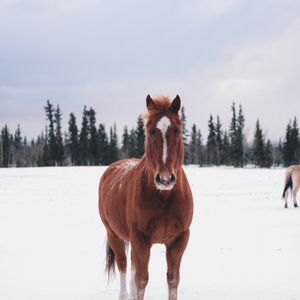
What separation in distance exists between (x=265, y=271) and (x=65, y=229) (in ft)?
18.6

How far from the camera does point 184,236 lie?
3.82 metres

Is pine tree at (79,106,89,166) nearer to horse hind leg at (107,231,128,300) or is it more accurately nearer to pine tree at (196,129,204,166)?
pine tree at (196,129,204,166)

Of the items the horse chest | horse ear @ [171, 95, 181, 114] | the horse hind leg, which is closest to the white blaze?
horse ear @ [171, 95, 181, 114]

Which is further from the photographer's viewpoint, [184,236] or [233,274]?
[233,274]

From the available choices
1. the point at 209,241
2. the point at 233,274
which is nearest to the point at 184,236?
the point at 233,274

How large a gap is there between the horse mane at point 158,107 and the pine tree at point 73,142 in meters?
64.2

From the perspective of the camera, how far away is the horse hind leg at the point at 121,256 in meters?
4.79

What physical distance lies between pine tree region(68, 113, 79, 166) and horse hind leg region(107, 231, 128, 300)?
62802mm

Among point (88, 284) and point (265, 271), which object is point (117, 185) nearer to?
point (88, 284)

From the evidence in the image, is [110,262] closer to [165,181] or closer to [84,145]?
[165,181]

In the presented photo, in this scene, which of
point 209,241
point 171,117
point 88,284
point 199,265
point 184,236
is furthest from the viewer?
point 209,241

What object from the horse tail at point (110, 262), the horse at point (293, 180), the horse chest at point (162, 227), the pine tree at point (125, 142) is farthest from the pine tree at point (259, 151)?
the horse chest at point (162, 227)

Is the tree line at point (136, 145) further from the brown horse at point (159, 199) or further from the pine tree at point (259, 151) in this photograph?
the brown horse at point (159, 199)

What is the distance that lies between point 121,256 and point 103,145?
6341 centimetres
